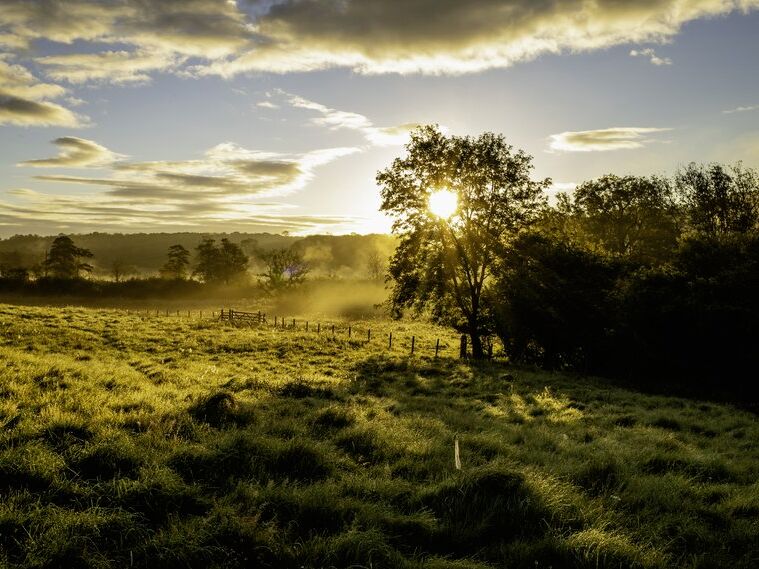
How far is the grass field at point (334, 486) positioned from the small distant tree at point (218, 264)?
282 feet

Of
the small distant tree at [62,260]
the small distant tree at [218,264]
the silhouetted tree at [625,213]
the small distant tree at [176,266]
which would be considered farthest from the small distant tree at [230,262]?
the silhouetted tree at [625,213]

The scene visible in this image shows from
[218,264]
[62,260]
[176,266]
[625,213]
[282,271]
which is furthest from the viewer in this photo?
[176,266]

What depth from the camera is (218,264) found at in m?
96.6

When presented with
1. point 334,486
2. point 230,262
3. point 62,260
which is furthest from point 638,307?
point 62,260

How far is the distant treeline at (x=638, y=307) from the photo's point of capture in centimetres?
2331

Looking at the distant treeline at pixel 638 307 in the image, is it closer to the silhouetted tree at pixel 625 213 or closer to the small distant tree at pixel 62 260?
the silhouetted tree at pixel 625 213

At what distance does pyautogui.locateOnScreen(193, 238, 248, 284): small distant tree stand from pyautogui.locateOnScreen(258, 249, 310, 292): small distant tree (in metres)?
13.7

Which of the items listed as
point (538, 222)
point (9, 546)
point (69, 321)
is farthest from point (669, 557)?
point (69, 321)

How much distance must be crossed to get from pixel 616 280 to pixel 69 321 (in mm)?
36295

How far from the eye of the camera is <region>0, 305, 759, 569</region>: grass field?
4910mm

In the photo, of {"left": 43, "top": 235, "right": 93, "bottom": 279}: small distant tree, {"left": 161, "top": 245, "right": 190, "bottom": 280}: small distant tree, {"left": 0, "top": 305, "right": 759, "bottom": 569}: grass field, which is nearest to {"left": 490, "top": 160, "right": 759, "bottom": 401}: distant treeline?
{"left": 0, "top": 305, "right": 759, "bottom": 569}: grass field

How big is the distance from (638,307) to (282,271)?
67.0 m

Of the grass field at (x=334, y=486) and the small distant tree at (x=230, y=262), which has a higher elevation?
the small distant tree at (x=230, y=262)

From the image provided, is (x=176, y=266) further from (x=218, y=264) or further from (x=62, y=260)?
(x=62, y=260)
